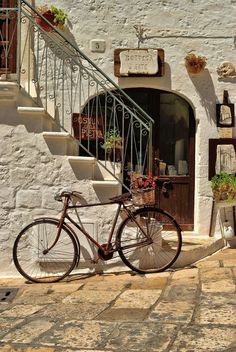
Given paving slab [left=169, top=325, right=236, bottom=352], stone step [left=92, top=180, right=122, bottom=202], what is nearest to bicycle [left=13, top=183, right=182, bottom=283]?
stone step [left=92, top=180, right=122, bottom=202]

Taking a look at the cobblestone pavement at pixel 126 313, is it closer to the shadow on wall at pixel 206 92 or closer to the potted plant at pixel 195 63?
the shadow on wall at pixel 206 92

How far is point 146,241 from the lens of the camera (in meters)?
6.20

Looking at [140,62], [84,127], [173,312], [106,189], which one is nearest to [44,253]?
[106,189]

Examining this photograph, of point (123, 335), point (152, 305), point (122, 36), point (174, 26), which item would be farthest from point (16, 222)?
point (174, 26)

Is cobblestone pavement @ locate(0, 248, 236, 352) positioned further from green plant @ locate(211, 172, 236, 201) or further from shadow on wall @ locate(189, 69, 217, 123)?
shadow on wall @ locate(189, 69, 217, 123)

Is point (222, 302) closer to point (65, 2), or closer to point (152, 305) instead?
point (152, 305)

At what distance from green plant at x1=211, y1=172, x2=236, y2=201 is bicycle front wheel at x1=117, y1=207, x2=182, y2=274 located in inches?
57.6

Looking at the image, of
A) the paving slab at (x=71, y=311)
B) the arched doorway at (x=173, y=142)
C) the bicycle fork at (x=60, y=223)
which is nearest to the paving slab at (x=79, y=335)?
the paving slab at (x=71, y=311)

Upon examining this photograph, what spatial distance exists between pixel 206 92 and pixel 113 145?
199 centimetres

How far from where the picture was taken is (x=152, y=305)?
15.5ft

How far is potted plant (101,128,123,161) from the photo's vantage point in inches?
278

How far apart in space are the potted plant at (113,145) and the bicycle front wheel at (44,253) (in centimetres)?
141

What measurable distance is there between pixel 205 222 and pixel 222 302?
11.1 feet

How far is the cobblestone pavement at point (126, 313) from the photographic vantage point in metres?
3.75
